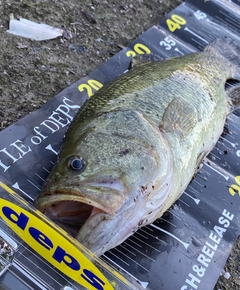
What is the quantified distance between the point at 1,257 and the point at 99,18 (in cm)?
252

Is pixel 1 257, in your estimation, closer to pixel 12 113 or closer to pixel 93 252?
pixel 93 252

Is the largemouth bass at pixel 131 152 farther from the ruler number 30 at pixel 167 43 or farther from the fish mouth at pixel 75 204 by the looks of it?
the ruler number 30 at pixel 167 43

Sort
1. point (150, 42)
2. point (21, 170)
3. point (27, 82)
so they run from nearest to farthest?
point (21, 170) → point (27, 82) → point (150, 42)

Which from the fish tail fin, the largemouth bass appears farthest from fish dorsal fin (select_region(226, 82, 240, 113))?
the largemouth bass

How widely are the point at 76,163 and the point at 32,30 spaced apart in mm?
1848

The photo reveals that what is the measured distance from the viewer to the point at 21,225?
2.23m

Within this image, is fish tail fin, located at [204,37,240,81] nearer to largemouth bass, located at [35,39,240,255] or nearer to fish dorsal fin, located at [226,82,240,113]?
fish dorsal fin, located at [226,82,240,113]

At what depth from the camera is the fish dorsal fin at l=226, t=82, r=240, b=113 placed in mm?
3473

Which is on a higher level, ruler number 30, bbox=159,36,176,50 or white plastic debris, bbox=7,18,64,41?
ruler number 30, bbox=159,36,176,50

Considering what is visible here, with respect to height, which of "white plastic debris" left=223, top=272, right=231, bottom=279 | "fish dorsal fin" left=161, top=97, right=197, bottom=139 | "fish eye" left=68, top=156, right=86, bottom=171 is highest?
"fish dorsal fin" left=161, top=97, right=197, bottom=139

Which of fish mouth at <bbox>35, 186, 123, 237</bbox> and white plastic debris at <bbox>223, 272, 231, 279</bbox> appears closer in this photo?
fish mouth at <bbox>35, 186, 123, 237</bbox>

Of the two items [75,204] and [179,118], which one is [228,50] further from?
[75,204]

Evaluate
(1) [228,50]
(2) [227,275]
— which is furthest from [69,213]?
(1) [228,50]

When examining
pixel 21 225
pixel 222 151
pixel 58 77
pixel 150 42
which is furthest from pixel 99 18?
pixel 21 225
